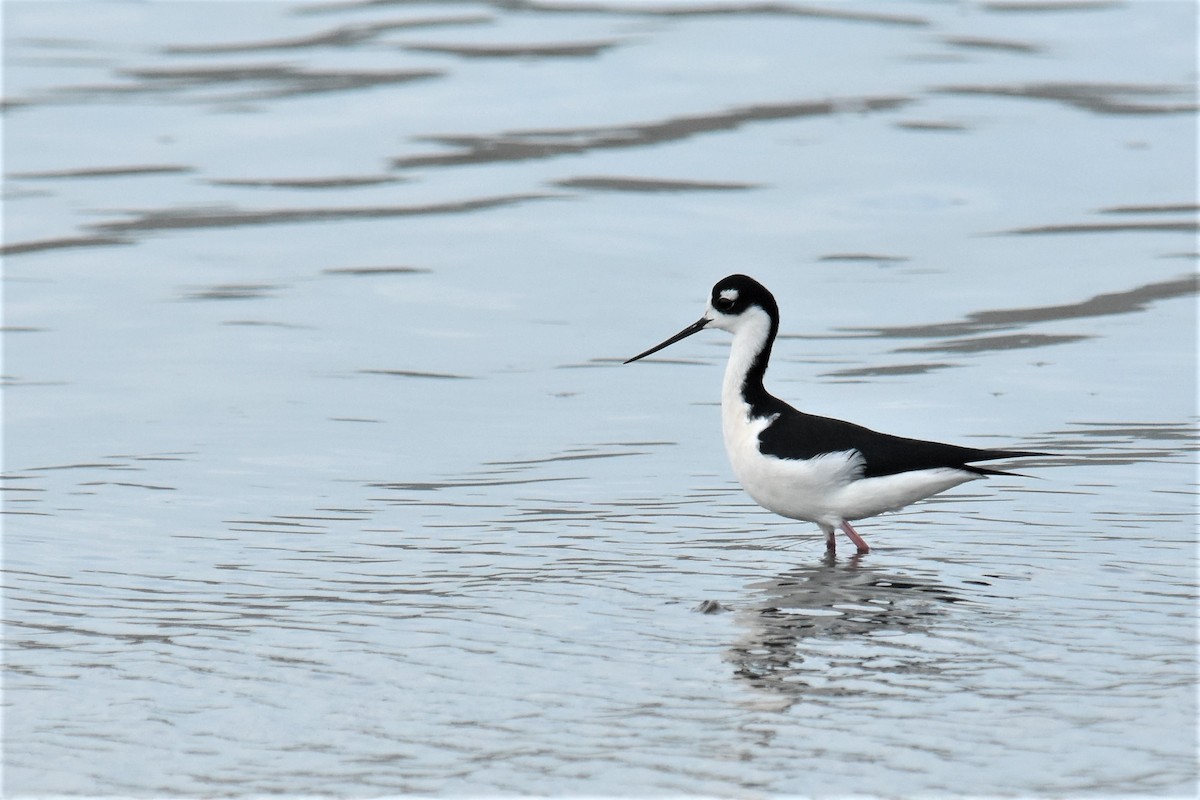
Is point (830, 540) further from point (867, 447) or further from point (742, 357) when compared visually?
point (742, 357)

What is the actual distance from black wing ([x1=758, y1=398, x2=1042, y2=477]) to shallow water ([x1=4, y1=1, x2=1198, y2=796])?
43 centimetres

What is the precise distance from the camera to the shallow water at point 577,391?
6164 millimetres

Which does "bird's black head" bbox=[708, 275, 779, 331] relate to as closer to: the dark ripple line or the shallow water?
the shallow water

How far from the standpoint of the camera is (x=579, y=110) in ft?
68.4

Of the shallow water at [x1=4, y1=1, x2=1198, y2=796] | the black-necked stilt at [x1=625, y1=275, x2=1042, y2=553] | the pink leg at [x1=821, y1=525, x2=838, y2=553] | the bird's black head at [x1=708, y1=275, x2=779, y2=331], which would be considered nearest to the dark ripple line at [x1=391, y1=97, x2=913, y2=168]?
the shallow water at [x1=4, y1=1, x2=1198, y2=796]

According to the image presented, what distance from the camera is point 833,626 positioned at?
7.32m

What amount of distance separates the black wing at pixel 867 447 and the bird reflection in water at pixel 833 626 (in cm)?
52

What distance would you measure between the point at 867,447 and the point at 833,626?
5.64 feet

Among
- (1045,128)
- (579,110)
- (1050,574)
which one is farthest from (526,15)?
(1050,574)

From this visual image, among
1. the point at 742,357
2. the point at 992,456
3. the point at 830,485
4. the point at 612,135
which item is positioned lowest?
the point at 830,485

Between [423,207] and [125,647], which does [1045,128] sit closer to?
[423,207]

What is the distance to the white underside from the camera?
28.6 ft

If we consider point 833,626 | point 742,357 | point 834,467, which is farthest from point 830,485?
point 833,626

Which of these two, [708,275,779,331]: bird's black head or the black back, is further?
[708,275,779,331]: bird's black head
